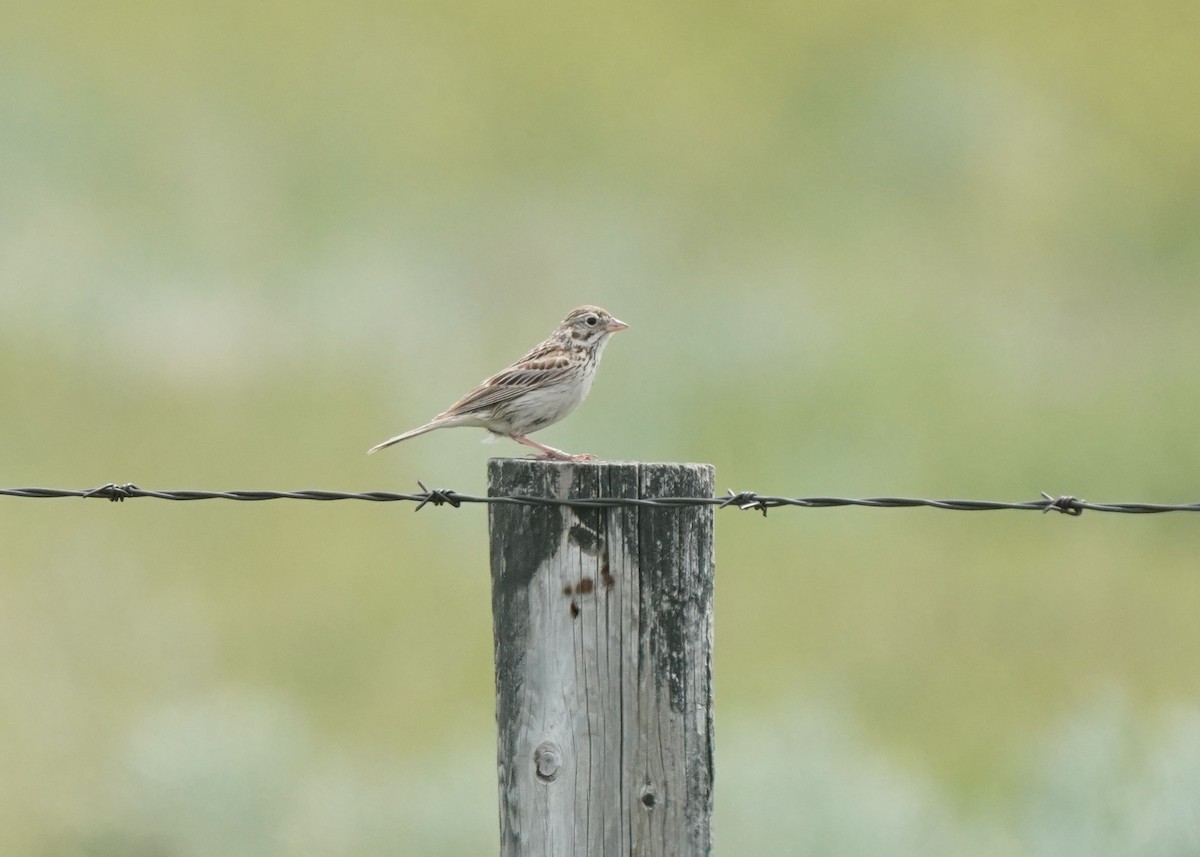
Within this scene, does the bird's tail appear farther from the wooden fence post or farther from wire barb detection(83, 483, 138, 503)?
the wooden fence post

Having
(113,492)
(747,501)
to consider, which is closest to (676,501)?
(747,501)

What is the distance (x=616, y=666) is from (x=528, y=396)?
3.54m

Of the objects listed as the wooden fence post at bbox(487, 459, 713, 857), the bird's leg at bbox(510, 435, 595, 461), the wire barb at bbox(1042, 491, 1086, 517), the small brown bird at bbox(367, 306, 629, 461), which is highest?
the small brown bird at bbox(367, 306, 629, 461)

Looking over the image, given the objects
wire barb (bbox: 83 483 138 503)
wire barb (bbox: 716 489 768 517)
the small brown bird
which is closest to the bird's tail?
the small brown bird

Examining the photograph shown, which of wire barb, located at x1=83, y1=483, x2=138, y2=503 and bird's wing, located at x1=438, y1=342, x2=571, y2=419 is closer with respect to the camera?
wire barb, located at x1=83, y1=483, x2=138, y2=503

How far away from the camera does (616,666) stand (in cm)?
489

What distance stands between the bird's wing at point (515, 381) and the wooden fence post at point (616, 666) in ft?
11.1

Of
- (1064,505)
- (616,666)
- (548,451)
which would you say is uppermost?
(548,451)

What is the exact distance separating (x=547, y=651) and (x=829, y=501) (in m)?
1.10

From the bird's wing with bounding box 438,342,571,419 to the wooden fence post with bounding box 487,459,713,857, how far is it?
11.1 feet

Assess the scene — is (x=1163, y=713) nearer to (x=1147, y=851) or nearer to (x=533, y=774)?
(x=1147, y=851)

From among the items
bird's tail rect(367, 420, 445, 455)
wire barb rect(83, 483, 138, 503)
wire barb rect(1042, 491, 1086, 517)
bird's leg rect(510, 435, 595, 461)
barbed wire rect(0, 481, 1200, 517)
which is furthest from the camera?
bird's tail rect(367, 420, 445, 455)

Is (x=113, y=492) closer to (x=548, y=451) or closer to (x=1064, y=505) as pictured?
(x=548, y=451)

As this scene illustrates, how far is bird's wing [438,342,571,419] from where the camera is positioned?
8.29m
